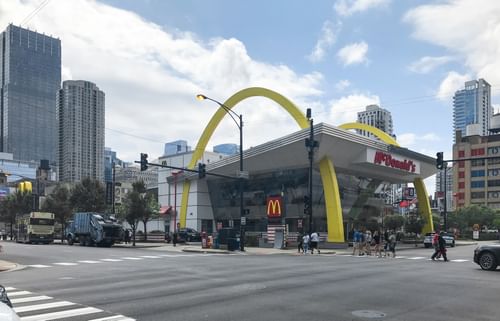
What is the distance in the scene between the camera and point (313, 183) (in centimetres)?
5416

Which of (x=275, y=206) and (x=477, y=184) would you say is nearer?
(x=275, y=206)

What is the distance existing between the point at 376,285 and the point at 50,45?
111 feet

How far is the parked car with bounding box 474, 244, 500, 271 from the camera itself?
2031cm

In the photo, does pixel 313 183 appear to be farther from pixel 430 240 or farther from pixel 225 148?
pixel 225 148

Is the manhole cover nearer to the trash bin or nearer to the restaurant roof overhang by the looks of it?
the trash bin

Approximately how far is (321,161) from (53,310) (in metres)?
39.6

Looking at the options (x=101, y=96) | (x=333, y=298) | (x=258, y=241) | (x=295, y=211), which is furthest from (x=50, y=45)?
(x=333, y=298)

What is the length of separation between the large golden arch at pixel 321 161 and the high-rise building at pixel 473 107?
52.4 m

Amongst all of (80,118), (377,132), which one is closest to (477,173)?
(377,132)

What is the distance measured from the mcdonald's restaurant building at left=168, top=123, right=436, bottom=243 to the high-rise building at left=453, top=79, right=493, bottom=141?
4916 cm

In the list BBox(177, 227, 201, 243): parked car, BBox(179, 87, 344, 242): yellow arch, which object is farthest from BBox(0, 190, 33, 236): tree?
BBox(177, 227, 201, 243): parked car

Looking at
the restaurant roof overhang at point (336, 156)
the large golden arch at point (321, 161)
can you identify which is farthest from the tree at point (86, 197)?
the restaurant roof overhang at point (336, 156)

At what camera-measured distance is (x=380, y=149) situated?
51.3 meters

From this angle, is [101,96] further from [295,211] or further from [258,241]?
[295,211]
